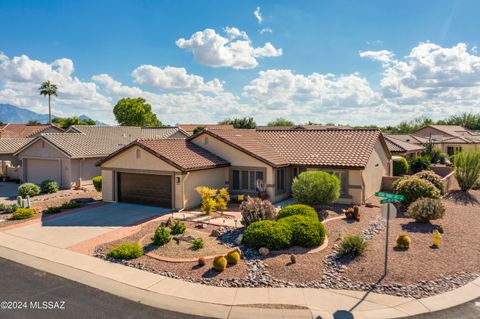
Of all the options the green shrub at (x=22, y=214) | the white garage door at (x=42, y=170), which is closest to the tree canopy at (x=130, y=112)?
the white garage door at (x=42, y=170)

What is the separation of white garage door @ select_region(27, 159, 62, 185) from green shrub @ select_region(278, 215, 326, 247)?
23644 millimetres

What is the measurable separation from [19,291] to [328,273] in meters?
9.73

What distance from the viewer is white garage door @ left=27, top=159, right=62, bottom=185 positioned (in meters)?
31.0

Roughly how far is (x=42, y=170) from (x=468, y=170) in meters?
34.7

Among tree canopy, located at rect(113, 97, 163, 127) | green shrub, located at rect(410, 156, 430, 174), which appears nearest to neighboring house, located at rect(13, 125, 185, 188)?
green shrub, located at rect(410, 156, 430, 174)

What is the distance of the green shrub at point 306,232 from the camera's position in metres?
14.0

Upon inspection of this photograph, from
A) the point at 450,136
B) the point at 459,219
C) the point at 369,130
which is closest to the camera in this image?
the point at 459,219

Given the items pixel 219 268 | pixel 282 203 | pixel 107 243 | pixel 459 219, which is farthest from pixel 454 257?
pixel 107 243

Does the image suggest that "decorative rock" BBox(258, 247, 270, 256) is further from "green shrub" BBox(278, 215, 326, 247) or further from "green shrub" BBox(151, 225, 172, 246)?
"green shrub" BBox(151, 225, 172, 246)

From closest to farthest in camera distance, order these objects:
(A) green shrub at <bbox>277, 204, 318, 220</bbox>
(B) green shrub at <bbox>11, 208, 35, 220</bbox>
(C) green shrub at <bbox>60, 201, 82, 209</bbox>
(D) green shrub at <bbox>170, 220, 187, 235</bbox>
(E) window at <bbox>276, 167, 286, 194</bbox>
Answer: (A) green shrub at <bbox>277, 204, 318, 220</bbox>
(D) green shrub at <bbox>170, 220, 187, 235</bbox>
(B) green shrub at <bbox>11, 208, 35, 220</bbox>
(C) green shrub at <bbox>60, 201, 82, 209</bbox>
(E) window at <bbox>276, 167, 286, 194</bbox>

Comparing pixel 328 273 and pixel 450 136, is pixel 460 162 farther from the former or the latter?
pixel 450 136

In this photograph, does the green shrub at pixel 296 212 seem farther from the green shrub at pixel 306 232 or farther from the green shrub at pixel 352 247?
the green shrub at pixel 352 247

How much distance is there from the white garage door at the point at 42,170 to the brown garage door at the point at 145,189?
10242 millimetres

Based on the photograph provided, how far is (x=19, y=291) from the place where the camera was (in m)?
11.0
